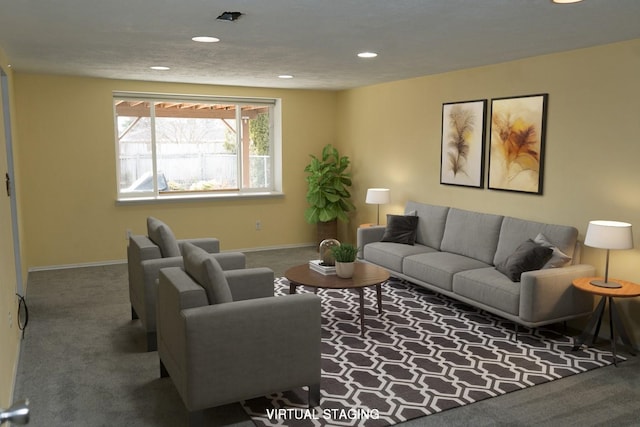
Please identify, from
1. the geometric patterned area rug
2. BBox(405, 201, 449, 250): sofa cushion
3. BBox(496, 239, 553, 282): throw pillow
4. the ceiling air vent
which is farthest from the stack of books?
the ceiling air vent

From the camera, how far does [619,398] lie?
330 cm

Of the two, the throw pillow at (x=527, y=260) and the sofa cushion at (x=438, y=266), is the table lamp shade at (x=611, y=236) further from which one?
the sofa cushion at (x=438, y=266)

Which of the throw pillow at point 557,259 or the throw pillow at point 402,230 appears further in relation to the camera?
the throw pillow at point 402,230

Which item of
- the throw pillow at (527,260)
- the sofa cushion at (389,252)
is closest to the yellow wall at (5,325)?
the sofa cushion at (389,252)

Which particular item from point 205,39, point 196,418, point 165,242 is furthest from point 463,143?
point 196,418

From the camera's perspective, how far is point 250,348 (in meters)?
2.90

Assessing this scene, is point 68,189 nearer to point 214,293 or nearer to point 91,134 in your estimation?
point 91,134

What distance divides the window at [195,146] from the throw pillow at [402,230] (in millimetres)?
2429

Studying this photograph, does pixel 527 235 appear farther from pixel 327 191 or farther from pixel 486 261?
pixel 327 191

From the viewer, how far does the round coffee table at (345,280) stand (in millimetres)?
4340

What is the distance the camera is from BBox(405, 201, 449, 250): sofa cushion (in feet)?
19.1

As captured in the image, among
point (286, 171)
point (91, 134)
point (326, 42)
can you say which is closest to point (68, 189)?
point (91, 134)

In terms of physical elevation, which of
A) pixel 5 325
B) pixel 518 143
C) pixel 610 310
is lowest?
pixel 610 310

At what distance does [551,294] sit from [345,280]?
5.21ft
